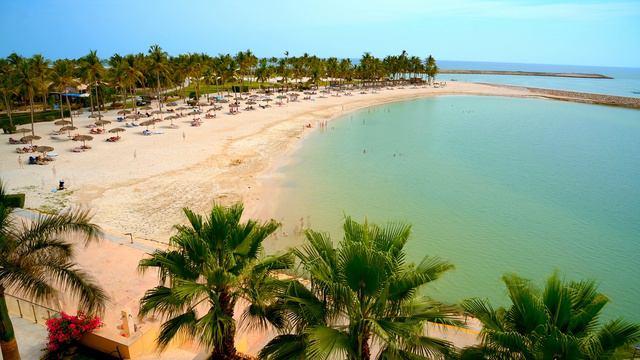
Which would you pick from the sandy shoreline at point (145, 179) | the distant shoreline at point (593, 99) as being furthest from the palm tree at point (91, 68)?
the distant shoreline at point (593, 99)

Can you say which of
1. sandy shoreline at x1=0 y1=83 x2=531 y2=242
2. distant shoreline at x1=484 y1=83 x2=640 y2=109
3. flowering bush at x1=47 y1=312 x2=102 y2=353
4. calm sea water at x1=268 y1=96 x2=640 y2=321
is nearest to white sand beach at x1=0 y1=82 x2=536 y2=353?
sandy shoreline at x1=0 y1=83 x2=531 y2=242

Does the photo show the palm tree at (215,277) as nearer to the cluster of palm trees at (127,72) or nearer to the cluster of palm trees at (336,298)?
the cluster of palm trees at (336,298)

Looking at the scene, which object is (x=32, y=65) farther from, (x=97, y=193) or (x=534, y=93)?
(x=534, y=93)

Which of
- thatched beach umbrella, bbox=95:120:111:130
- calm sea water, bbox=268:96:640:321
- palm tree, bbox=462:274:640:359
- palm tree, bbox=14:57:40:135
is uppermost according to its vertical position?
palm tree, bbox=14:57:40:135

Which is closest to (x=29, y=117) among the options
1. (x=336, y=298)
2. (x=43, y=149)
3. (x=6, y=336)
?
(x=43, y=149)

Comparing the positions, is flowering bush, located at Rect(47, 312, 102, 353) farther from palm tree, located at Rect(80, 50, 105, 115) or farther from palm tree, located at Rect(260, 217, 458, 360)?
palm tree, located at Rect(80, 50, 105, 115)
